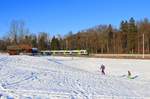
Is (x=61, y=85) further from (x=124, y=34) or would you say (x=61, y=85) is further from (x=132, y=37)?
(x=124, y=34)

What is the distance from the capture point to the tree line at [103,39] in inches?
4653

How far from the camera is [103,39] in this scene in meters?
128

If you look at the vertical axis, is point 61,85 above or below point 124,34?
below

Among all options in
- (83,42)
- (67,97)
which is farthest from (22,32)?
(67,97)

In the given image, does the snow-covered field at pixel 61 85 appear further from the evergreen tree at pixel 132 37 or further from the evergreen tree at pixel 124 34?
the evergreen tree at pixel 124 34

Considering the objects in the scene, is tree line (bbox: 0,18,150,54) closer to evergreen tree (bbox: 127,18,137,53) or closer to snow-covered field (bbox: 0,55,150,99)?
evergreen tree (bbox: 127,18,137,53)

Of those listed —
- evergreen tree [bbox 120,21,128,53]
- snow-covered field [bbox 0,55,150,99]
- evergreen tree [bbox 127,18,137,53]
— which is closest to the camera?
snow-covered field [bbox 0,55,150,99]

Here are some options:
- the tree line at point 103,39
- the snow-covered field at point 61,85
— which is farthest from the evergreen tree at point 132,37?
the snow-covered field at point 61,85

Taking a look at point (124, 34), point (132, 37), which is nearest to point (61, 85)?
point (132, 37)

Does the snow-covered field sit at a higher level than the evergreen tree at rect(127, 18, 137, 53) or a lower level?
lower

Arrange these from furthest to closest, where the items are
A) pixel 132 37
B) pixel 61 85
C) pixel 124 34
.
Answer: pixel 124 34
pixel 132 37
pixel 61 85

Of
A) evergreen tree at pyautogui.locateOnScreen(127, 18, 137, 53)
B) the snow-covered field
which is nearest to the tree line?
evergreen tree at pyautogui.locateOnScreen(127, 18, 137, 53)

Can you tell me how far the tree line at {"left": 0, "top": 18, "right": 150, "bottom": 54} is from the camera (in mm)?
118188

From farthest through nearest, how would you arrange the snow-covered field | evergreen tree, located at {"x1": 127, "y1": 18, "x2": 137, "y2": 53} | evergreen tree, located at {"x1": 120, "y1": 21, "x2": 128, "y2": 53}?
1. evergreen tree, located at {"x1": 120, "y1": 21, "x2": 128, "y2": 53}
2. evergreen tree, located at {"x1": 127, "y1": 18, "x2": 137, "y2": 53}
3. the snow-covered field
